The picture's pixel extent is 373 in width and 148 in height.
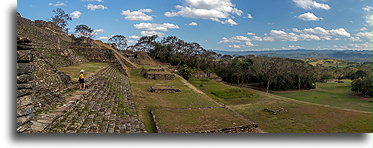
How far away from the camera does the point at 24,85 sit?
315cm

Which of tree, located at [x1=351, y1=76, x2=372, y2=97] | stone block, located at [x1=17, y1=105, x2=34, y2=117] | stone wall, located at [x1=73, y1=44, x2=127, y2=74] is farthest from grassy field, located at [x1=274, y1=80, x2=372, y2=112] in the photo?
stone wall, located at [x1=73, y1=44, x2=127, y2=74]

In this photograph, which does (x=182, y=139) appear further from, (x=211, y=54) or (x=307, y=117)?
(x=211, y=54)

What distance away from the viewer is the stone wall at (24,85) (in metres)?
3.08

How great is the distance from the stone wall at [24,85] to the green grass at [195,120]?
331cm

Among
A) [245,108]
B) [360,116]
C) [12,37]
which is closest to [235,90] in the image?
[245,108]

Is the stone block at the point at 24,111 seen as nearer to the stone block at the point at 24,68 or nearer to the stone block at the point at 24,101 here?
the stone block at the point at 24,101

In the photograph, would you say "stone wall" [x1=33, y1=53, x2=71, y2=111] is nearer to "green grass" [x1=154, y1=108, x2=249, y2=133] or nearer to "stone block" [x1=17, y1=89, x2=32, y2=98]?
"stone block" [x1=17, y1=89, x2=32, y2=98]

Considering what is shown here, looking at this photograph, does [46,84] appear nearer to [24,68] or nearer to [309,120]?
[24,68]

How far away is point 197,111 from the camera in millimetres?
7992

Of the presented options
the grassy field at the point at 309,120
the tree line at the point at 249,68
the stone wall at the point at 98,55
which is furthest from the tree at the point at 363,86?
the stone wall at the point at 98,55

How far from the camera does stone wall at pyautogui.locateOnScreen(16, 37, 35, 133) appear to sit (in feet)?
A: 10.1

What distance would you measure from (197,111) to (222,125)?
1.74 m

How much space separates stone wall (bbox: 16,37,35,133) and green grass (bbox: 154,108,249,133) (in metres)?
3.31

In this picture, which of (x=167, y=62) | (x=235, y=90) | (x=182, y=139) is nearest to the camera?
(x=182, y=139)
